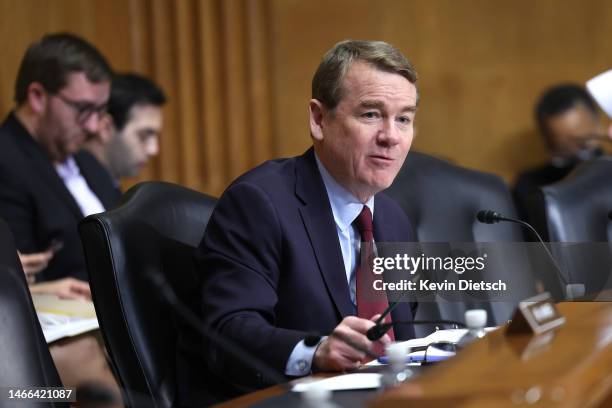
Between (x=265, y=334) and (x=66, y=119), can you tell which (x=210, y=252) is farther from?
(x=66, y=119)

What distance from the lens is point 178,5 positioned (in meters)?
5.62

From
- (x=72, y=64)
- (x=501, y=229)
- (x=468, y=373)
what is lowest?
(x=501, y=229)

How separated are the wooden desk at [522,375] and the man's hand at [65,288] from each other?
1.99 metres

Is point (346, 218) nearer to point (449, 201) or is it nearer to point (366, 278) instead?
point (366, 278)

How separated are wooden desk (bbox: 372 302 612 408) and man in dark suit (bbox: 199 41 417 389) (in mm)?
643

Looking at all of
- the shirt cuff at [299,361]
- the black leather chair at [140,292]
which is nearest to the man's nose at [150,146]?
the black leather chair at [140,292]

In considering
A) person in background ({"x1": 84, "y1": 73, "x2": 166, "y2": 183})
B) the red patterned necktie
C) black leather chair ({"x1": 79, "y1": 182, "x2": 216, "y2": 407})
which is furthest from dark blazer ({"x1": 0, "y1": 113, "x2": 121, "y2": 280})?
the red patterned necktie

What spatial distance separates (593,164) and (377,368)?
1.69m

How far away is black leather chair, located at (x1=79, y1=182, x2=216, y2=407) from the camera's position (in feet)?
6.98

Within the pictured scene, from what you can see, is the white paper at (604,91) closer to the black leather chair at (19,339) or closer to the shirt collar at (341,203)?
the shirt collar at (341,203)

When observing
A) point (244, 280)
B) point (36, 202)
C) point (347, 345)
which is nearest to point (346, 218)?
point (244, 280)

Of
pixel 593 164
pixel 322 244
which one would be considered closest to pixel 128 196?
pixel 322 244

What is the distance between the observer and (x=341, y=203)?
7.76 ft

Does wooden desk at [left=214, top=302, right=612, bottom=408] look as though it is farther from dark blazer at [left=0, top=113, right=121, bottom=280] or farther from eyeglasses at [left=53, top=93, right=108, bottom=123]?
eyeglasses at [left=53, top=93, right=108, bottom=123]
